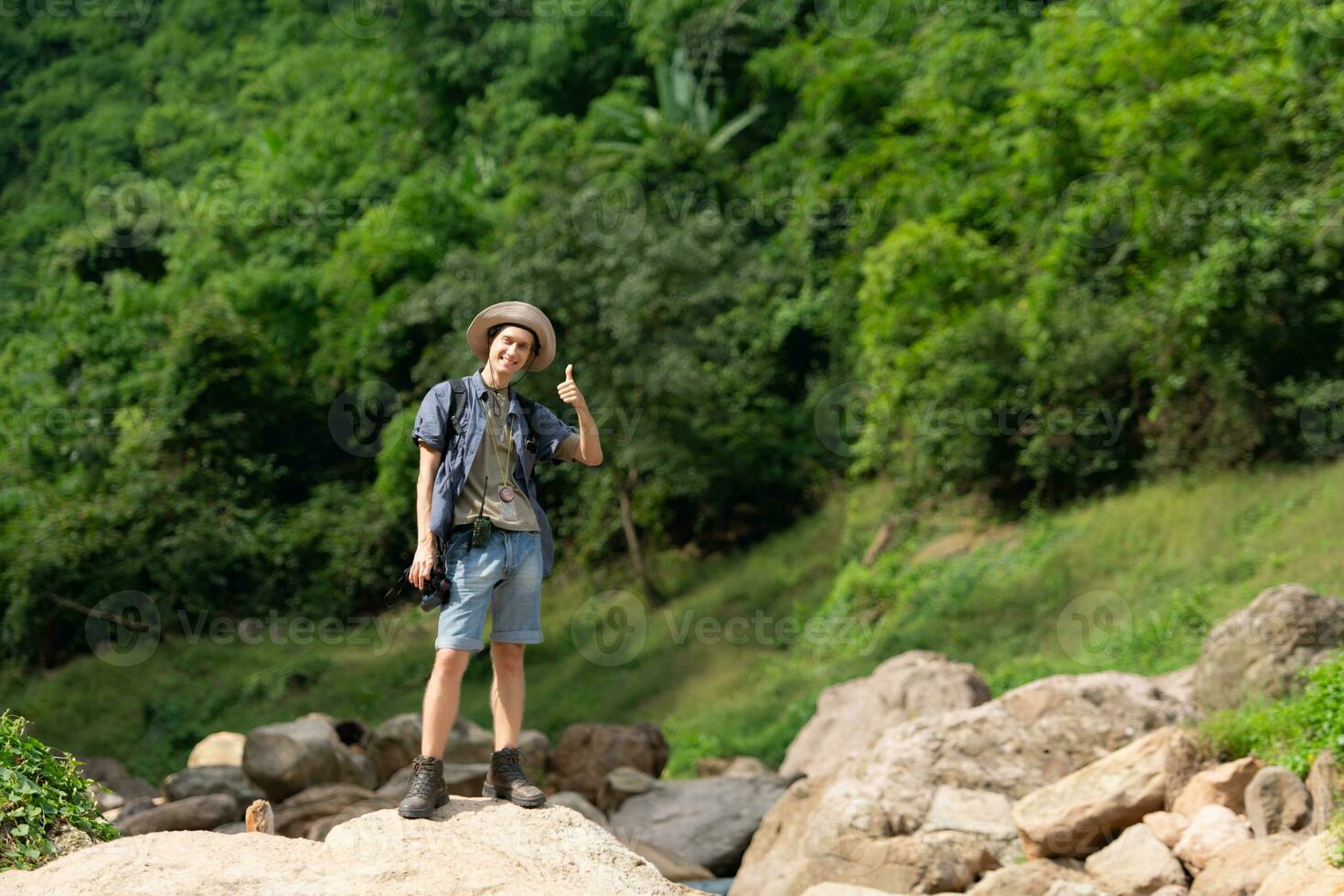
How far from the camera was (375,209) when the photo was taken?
2939cm

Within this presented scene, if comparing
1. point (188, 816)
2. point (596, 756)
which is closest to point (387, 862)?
point (188, 816)

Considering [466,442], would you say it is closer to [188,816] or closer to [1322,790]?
[1322,790]

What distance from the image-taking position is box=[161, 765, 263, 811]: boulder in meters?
13.5

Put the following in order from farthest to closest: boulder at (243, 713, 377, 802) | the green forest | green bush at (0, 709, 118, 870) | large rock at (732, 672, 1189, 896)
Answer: the green forest
boulder at (243, 713, 377, 802)
large rock at (732, 672, 1189, 896)
green bush at (0, 709, 118, 870)

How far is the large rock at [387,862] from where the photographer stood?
4.59m

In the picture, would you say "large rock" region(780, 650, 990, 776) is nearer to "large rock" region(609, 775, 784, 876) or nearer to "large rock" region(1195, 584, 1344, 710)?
"large rock" region(609, 775, 784, 876)

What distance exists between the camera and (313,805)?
495 inches

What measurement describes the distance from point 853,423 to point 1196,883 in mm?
17309

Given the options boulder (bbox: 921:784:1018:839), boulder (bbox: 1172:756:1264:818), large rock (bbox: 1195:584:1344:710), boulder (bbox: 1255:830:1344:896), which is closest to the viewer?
boulder (bbox: 1255:830:1344:896)

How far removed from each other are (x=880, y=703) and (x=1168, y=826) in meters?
5.11

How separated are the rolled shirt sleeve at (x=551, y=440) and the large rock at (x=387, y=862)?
4.62 ft

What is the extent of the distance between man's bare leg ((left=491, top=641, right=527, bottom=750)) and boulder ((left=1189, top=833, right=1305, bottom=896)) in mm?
4389

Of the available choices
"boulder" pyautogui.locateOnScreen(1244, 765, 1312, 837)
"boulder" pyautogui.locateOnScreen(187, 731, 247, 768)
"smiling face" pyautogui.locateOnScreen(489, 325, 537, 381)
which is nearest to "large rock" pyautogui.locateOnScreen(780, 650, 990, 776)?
"boulder" pyautogui.locateOnScreen(1244, 765, 1312, 837)

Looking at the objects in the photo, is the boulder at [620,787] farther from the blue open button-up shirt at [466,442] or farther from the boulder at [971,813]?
the blue open button-up shirt at [466,442]
